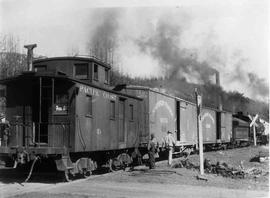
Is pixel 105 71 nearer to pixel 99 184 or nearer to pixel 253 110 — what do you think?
pixel 99 184

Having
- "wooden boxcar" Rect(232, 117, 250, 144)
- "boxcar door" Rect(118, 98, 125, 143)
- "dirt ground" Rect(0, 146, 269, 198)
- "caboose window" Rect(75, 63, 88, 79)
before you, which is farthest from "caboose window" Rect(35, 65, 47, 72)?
"wooden boxcar" Rect(232, 117, 250, 144)

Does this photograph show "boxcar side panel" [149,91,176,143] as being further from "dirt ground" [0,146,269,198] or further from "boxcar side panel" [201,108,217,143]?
"boxcar side panel" [201,108,217,143]

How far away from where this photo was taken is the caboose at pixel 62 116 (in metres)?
12.3

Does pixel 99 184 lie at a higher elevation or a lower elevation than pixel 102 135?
lower

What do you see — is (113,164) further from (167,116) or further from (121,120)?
(167,116)

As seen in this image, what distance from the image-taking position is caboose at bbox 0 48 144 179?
1226 centimetres

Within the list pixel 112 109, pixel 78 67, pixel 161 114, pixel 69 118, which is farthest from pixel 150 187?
pixel 161 114

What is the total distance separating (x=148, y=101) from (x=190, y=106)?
24.6 feet

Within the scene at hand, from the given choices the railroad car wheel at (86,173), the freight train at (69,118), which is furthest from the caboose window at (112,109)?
A: the railroad car wheel at (86,173)

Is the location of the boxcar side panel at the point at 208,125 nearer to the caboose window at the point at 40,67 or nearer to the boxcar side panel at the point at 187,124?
the boxcar side panel at the point at 187,124

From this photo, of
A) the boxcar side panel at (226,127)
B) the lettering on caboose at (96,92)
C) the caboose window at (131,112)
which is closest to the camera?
the lettering on caboose at (96,92)

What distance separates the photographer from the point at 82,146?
12688 millimetres

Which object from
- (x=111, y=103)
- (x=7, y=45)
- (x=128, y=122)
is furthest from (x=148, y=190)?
(x=7, y=45)

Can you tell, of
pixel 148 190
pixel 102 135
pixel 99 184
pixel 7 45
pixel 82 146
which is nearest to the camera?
pixel 148 190
